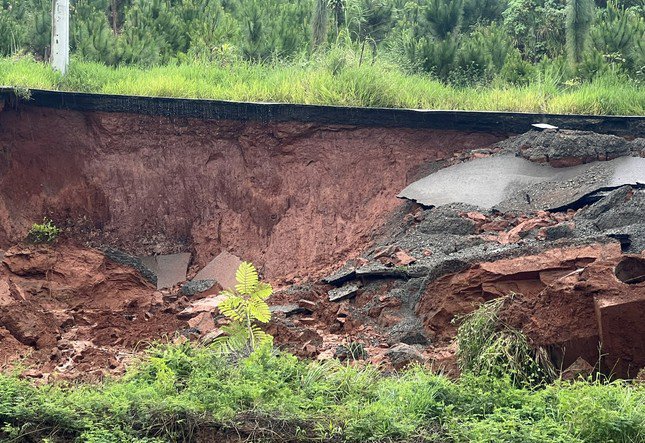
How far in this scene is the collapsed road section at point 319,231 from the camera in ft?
34.4

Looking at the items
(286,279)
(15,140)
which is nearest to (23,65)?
(15,140)

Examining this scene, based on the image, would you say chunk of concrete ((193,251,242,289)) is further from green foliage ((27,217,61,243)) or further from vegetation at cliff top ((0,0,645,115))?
vegetation at cliff top ((0,0,645,115))

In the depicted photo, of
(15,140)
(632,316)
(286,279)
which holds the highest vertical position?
(632,316)

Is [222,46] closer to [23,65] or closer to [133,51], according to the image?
[133,51]

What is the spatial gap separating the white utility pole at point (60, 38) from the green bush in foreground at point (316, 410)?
27.5 feet

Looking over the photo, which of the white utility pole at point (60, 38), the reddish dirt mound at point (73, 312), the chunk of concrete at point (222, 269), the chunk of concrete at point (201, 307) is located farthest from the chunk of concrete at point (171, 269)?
the white utility pole at point (60, 38)

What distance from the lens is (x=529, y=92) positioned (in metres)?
15.9

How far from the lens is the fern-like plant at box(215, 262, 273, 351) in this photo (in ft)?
31.9

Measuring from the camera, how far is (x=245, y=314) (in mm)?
9938

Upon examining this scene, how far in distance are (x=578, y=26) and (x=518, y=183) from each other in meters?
A: 5.07

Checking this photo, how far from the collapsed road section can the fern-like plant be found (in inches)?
24.0

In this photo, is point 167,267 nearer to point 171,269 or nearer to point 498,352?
point 171,269

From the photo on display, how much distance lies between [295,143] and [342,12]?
5.50m

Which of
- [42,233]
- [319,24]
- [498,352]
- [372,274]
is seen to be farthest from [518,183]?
[42,233]
